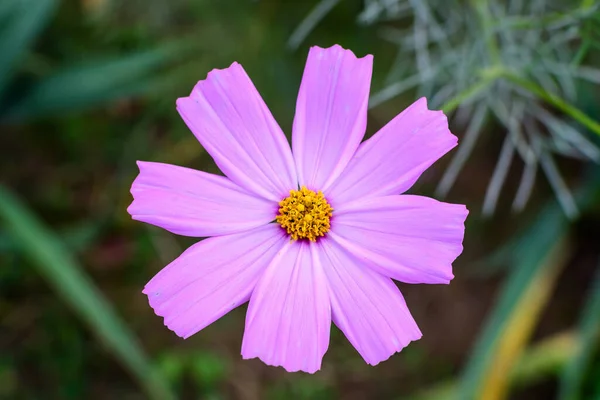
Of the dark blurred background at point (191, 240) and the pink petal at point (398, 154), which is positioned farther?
the dark blurred background at point (191, 240)

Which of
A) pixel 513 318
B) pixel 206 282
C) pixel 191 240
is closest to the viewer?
pixel 206 282

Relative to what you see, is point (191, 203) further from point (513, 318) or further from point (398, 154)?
point (513, 318)

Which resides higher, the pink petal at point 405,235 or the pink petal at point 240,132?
the pink petal at point 240,132

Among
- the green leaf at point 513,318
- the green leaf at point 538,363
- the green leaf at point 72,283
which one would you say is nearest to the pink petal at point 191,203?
the green leaf at point 72,283

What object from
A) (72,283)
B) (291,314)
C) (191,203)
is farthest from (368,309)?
(72,283)

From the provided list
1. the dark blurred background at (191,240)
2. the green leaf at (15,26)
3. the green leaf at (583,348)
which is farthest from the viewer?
the dark blurred background at (191,240)

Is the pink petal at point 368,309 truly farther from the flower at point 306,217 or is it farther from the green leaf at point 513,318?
the green leaf at point 513,318

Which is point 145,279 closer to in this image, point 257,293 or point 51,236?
point 51,236
